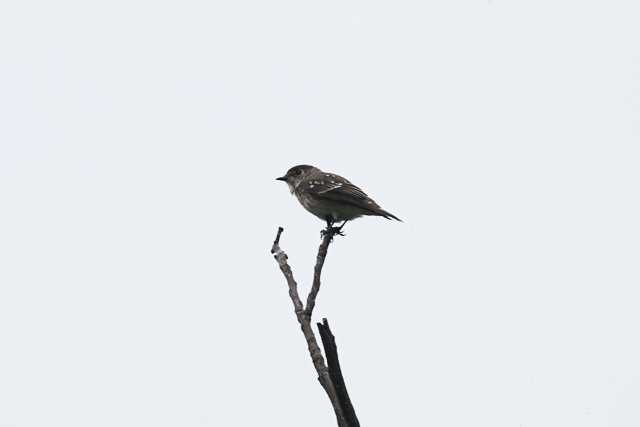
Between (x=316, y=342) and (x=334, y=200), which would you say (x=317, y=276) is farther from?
(x=334, y=200)

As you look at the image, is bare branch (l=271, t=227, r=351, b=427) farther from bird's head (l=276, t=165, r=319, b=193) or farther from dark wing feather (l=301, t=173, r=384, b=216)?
bird's head (l=276, t=165, r=319, b=193)

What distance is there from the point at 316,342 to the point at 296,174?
8.56m

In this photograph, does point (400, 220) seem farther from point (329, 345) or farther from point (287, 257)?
point (329, 345)

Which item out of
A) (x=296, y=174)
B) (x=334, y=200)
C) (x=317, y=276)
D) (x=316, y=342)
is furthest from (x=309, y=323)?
(x=296, y=174)

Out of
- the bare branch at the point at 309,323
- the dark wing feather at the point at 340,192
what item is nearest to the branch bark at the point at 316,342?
the bare branch at the point at 309,323

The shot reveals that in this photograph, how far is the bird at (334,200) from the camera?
39.1 feet

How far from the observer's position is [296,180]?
13500 millimetres

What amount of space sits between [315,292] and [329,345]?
104cm

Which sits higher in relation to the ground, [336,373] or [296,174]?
[296,174]

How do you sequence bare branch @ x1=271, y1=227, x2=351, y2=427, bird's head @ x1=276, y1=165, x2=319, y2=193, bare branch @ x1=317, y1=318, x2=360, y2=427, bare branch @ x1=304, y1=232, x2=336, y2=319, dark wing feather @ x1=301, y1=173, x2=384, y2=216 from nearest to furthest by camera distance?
bare branch @ x1=317, y1=318, x2=360, y2=427 → bare branch @ x1=271, y1=227, x2=351, y2=427 → bare branch @ x1=304, y1=232, x2=336, y2=319 → dark wing feather @ x1=301, y1=173, x2=384, y2=216 → bird's head @ x1=276, y1=165, x2=319, y2=193

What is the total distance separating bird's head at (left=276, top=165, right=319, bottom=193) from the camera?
44.3 feet

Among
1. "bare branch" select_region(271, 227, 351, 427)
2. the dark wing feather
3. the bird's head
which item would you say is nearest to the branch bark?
"bare branch" select_region(271, 227, 351, 427)

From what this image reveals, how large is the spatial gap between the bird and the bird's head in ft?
1.82

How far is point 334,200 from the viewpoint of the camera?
11961 mm
